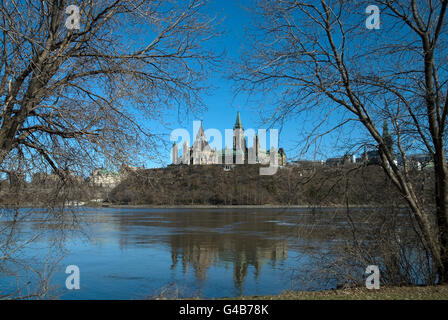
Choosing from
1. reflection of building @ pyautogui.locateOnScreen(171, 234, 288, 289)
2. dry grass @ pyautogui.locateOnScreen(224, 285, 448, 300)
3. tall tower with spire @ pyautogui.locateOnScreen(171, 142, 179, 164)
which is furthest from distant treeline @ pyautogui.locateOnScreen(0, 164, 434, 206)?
reflection of building @ pyautogui.locateOnScreen(171, 234, 288, 289)

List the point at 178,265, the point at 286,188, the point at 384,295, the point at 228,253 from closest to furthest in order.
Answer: the point at 384,295
the point at 286,188
the point at 178,265
the point at 228,253

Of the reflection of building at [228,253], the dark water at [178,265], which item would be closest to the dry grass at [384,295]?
the dark water at [178,265]

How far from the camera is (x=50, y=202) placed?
741cm

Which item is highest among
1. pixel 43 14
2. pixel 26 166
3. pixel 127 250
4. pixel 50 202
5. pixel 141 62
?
pixel 43 14

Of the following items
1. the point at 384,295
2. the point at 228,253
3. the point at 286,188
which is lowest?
the point at 228,253

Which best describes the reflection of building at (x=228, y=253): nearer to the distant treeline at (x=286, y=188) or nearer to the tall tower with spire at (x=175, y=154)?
the distant treeline at (x=286, y=188)

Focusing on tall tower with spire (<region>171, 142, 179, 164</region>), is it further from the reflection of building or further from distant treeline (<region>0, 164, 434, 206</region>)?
the reflection of building

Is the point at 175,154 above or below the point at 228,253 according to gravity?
above

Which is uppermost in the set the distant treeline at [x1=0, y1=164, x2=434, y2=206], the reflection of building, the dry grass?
the distant treeline at [x1=0, y1=164, x2=434, y2=206]

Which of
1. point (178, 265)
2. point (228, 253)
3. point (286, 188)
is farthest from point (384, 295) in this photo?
point (228, 253)

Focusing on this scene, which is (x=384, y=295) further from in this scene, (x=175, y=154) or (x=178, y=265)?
(x=178, y=265)
